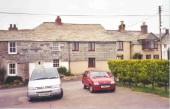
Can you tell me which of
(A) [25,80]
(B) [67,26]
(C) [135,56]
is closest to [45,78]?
(A) [25,80]

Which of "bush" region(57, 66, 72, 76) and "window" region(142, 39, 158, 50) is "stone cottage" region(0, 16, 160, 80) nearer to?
"bush" region(57, 66, 72, 76)

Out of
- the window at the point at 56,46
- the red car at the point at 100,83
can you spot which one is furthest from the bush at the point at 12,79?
the red car at the point at 100,83

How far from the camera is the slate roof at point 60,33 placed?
128ft

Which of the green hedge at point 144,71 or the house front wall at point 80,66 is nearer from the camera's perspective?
the green hedge at point 144,71

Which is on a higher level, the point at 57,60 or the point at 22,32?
the point at 22,32

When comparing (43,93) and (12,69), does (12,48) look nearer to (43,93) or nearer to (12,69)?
(12,69)

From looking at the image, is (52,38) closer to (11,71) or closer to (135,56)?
(11,71)

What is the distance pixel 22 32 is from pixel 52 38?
4.65 meters

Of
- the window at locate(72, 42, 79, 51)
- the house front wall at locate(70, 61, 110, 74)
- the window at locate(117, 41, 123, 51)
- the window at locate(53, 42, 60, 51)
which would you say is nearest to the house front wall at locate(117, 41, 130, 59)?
the window at locate(117, 41, 123, 51)

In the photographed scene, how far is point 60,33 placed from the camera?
138 feet

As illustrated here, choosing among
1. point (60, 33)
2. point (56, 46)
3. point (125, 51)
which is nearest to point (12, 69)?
point (56, 46)

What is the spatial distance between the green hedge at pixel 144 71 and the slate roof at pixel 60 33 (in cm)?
1897

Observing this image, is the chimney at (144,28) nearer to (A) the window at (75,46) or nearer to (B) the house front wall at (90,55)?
(B) the house front wall at (90,55)

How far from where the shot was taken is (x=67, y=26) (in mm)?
44531
